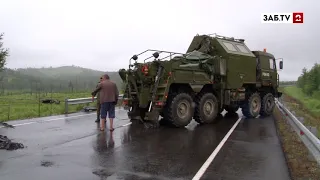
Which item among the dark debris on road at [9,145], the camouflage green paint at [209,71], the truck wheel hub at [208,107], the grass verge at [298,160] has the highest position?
the camouflage green paint at [209,71]

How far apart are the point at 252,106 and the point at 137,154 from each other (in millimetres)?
8445

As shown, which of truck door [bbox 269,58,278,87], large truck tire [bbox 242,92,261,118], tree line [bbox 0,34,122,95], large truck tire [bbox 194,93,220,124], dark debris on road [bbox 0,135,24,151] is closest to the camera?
dark debris on road [bbox 0,135,24,151]

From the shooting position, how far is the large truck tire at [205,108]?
1066 cm

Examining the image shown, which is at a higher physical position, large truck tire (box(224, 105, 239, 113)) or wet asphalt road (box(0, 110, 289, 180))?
large truck tire (box(224, 105, 239, 113))

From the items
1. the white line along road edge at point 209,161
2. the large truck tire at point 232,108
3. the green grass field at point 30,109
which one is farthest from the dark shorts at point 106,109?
the large truck tire at point 232,108

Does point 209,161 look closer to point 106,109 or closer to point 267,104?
point 106,109

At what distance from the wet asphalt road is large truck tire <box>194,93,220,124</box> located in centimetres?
118

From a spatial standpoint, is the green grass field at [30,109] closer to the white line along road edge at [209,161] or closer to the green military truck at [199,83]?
the green military truck at [199,83]

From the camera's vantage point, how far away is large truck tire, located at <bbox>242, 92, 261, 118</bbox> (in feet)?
42.8

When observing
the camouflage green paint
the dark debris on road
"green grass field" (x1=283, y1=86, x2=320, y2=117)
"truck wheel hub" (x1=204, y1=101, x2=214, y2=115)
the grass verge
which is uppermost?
the camouflage green paint

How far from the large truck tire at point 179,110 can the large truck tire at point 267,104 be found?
5170mm

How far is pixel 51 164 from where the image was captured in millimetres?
5352

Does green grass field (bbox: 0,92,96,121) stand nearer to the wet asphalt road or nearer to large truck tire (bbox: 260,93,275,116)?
the wet asphalt road

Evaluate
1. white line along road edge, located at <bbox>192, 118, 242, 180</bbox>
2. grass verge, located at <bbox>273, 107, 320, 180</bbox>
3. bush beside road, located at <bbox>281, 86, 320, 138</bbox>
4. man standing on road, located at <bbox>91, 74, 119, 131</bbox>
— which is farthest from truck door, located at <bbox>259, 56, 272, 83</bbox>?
man standing on road, located at <bbox>91, 74, 119, 131</bbox>
